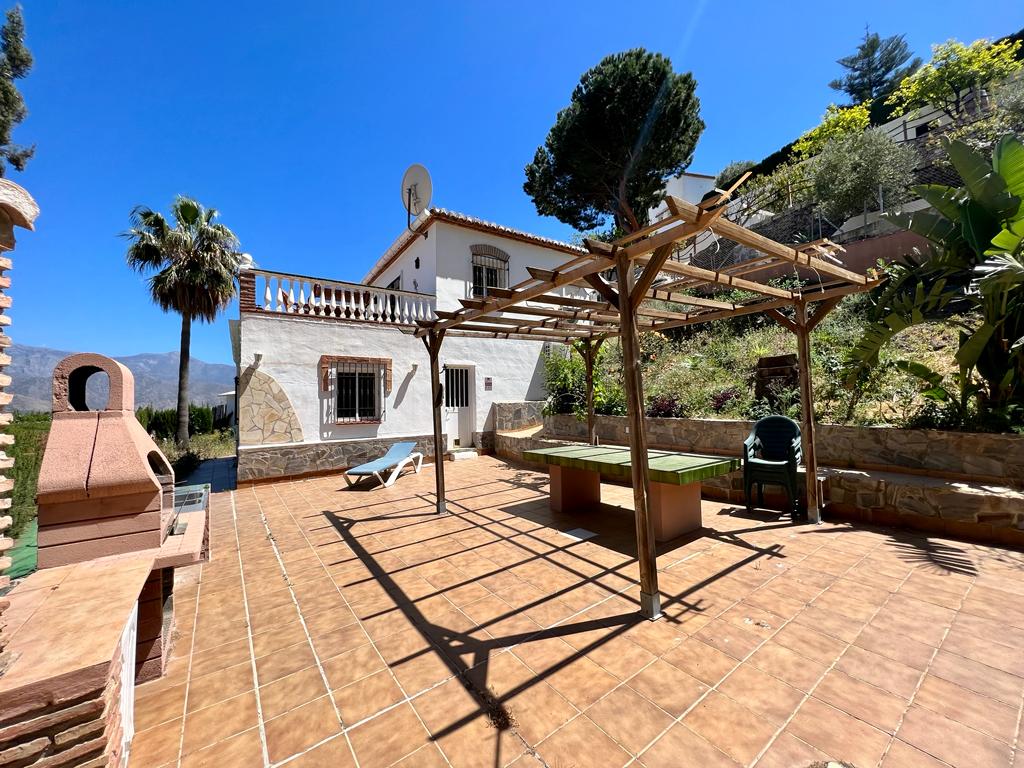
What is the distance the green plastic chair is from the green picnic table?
81 centimetres

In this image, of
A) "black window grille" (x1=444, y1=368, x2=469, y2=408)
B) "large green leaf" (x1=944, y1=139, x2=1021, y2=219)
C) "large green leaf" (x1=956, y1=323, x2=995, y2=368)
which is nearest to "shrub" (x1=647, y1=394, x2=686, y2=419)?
"large green leaf" (x1=956, y1=323, x2=995, y2=368)

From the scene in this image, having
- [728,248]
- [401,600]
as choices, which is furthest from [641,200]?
[401,600]

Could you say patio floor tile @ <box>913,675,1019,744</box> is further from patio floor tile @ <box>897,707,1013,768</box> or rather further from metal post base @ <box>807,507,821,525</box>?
metal post base @ <box>807,507,821,525</box>

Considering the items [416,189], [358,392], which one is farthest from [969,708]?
[416,189]

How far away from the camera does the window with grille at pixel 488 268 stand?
12672mm

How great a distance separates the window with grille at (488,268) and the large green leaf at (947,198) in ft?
31.3

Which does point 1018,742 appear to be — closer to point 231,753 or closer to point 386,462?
point 231,753

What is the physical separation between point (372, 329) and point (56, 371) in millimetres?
7909

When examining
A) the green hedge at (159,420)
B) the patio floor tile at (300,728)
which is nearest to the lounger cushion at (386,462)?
the patio floor tile at (300,728)

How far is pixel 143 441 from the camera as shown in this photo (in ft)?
10.4

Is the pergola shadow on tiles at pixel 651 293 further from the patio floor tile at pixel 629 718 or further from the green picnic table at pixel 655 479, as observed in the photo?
the green picnic table at pixel 655 479

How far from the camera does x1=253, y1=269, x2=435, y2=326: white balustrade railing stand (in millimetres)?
9375

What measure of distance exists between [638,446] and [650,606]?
1.30 meters

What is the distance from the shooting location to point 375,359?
34.4 ft
